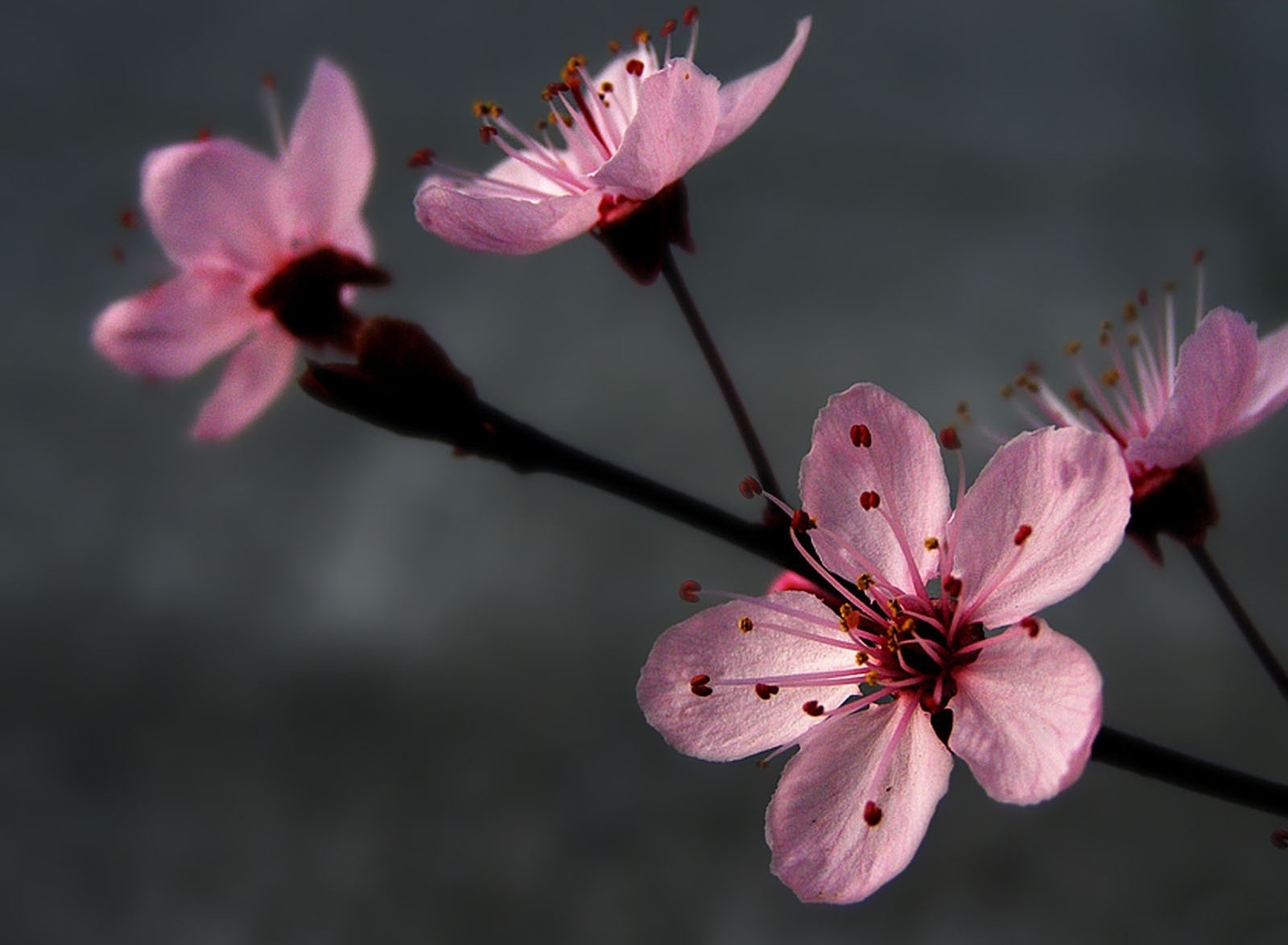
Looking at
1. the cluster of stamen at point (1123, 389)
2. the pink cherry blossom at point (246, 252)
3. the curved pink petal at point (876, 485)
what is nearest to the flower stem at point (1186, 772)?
the curved pink petal at point (876, 485)

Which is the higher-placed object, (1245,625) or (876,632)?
(876,632)

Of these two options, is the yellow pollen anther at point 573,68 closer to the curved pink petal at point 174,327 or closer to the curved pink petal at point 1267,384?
the curved pink petal at point 174,327

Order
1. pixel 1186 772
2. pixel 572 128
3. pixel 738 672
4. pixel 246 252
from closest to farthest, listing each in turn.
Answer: pixel 1186 772
pixel 738 672
pixel 572 128
pixel 246 252

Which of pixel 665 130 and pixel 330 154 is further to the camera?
pixel 330 154

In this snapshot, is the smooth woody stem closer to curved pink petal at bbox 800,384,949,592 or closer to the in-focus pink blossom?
curved pink petal at bbox 800,384,949,592

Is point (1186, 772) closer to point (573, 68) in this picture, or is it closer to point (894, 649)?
point (894, 649)

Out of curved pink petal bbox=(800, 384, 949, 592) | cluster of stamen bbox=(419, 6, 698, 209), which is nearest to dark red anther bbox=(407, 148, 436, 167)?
cluster of stamen bbox=(419, 6, 698, 209)

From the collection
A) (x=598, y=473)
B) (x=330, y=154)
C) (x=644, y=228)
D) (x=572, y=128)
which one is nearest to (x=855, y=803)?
(x=598, y=473)

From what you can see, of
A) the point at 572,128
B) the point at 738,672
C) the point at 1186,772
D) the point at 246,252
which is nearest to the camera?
the point at 1186,772
